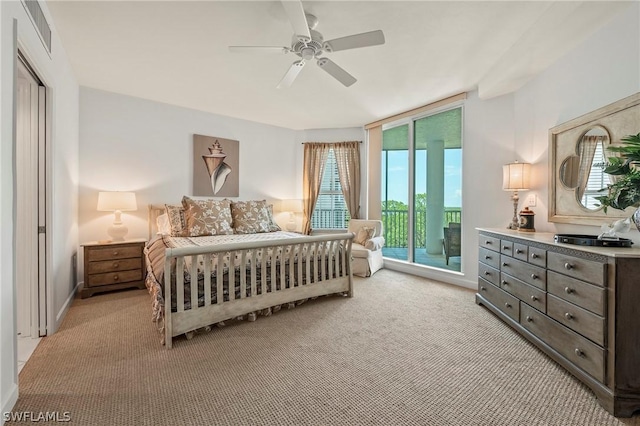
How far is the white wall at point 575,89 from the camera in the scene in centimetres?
198

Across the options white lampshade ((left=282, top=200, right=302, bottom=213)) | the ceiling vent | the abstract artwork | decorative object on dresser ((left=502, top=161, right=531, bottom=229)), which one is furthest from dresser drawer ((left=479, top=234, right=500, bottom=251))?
the ceiling vent

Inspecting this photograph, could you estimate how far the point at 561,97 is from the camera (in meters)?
2.64

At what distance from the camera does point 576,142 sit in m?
2.43

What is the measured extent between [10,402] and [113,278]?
2130 millimetres

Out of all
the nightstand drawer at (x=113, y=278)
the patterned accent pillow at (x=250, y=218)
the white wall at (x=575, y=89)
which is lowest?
the nightstand drawer at (x=113, y=278)

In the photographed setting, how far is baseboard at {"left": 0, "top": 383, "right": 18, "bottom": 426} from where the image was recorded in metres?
1.41

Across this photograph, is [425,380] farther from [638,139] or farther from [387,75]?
[387,75]

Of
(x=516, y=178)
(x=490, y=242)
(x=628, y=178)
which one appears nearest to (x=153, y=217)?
(x=490, y=242)

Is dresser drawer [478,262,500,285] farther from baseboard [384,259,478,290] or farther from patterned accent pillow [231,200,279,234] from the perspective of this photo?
patterned accent pillow [231,200,279,234]

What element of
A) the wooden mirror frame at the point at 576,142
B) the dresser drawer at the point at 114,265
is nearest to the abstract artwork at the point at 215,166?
the dresser drawer at the point at 114,265

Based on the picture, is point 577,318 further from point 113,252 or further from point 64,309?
point 113,252

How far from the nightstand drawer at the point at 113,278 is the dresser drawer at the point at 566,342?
407cm

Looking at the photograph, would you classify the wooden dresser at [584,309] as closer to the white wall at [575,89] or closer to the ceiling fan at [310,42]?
the white wall at [575,89]

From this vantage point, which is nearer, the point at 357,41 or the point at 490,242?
the point at 357,41
